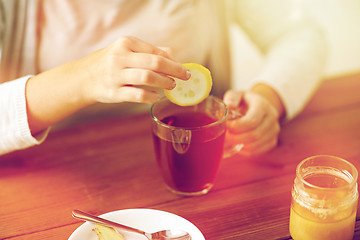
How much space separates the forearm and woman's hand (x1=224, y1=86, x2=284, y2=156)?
32cm

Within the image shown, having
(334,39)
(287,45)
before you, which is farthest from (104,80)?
(334,39)

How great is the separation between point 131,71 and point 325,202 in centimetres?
37

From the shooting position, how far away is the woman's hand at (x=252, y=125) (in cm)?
86

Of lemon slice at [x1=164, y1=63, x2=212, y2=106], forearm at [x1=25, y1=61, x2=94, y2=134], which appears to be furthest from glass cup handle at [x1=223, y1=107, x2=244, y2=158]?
forearm at [x1=25, y1=61, x2=94, y2=134]

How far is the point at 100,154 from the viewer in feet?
2.94

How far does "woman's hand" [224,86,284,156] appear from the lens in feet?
2.84

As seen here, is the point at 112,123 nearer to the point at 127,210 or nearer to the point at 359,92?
the point at 127,210

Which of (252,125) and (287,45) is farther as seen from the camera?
(287,45)

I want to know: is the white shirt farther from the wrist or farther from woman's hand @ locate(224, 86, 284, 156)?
woman's hand @ locate(224, 86, 284, 156)

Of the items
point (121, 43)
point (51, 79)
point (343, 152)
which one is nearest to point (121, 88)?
point (121, 43)

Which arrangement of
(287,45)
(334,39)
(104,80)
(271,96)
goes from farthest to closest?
(334,39) < (287,45) < (271,96) < (104,80)

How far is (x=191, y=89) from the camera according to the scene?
2.37 ft

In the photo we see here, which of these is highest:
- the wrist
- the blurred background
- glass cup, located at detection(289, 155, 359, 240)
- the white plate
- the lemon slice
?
the lemon slice

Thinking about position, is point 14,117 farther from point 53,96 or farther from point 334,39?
point 334,39
